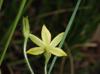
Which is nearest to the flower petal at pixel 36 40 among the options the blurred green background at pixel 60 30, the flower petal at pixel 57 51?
the flower petal at pixel 57 51

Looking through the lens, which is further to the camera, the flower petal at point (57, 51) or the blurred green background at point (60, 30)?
the blurred green background at point (60, 30)

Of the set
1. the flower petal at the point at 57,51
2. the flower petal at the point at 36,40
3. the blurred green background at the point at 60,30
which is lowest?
the flower petal at the point at 57,51

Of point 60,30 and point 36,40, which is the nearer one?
point 36,40

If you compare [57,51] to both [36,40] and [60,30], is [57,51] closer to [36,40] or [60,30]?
[36,40]

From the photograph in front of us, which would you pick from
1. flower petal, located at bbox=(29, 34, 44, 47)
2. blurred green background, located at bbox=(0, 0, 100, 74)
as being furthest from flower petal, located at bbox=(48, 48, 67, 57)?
blurred green background, located at bbox=(0, 0, 100, 74)

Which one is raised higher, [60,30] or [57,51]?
[60,30]

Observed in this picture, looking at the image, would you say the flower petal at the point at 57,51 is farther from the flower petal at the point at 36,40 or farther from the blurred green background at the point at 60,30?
the blurred green background at the point at 60,30

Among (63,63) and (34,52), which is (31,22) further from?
(34,52)

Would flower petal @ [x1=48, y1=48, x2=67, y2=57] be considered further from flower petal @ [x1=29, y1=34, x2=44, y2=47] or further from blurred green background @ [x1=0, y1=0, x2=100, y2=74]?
blurred green background @ [x1=0, y1=0, x2=100, y2=74]

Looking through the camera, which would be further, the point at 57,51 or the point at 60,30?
the point at 60,30

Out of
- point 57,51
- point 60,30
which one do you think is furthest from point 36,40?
point 60,30

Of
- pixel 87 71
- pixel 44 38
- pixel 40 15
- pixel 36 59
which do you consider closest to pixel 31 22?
pixel 40 15
